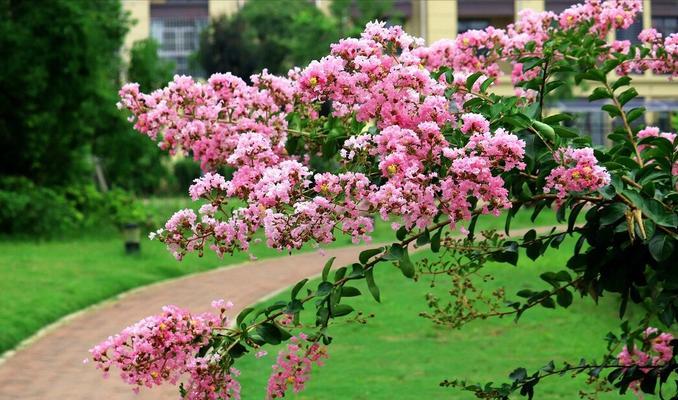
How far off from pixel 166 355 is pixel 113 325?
28.7 feet

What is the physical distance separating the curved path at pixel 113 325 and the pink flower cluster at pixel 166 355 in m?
4.82

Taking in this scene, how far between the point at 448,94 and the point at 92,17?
20403 millimetres

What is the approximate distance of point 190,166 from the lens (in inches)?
1582

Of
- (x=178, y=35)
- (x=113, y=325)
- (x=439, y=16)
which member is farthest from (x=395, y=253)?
(x=178, y=35)

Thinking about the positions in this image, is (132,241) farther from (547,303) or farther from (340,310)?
(340,310)

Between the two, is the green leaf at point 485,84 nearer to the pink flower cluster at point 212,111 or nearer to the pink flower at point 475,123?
the pink flower at point 475,123

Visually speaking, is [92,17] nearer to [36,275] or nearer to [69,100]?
[69,100]

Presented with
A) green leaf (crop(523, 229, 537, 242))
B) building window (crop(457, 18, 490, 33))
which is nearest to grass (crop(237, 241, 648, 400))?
green leaf (crop(523, 229, 537, 242))

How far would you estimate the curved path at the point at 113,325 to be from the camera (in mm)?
9477

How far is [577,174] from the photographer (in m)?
3.89

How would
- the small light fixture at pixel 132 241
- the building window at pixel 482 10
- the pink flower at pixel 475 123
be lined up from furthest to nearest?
the building window at pixel 482 10 < the small light fixture at pixel 132 241 < the pink flower at pixel 475 123

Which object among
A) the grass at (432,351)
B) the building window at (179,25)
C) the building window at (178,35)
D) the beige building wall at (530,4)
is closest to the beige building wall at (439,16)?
the beige building wall at (530,4)

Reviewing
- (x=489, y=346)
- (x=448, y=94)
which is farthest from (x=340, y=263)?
(x=448, y=94)

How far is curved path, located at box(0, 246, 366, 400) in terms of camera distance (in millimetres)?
9477
